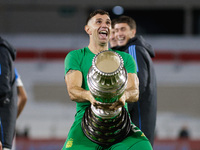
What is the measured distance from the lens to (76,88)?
A: 2721 mm

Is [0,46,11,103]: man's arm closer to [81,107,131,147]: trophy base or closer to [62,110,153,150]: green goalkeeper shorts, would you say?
[62,110,153,150]: green goalkeeper shorts

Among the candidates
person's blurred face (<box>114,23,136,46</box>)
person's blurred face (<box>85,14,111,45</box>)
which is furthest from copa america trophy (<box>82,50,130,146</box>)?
person's blurred face (<box>114,23,136,46</box>)

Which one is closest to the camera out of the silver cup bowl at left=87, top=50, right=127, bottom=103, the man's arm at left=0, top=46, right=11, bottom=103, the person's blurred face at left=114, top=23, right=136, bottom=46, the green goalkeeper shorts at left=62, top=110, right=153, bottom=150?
the silver cup bowl at left=87, top=50, right=127, bottom=103

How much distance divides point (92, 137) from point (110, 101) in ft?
1.11

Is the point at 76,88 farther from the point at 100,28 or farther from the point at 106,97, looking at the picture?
the point at 100,28

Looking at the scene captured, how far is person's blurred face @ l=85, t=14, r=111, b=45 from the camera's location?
2973 mm

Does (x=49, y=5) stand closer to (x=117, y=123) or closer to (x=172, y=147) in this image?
(x=172, y=147)

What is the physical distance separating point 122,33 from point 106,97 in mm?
2188

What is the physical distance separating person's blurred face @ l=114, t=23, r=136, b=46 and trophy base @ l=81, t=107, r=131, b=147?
1.88m

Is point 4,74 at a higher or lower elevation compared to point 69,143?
higher

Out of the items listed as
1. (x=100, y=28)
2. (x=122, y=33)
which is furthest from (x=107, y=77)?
(x=122, y=33)

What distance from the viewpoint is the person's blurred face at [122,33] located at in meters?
4.42

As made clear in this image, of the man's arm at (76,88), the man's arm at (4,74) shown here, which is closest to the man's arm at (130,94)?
the man's arm at (76,88)

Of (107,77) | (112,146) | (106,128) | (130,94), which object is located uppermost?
(107,77)
